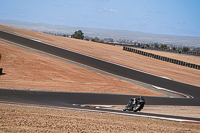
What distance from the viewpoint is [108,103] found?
17.6 meters

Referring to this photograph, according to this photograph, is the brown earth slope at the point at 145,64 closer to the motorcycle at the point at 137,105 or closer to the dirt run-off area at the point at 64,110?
the dirt run-off area at the point at 64,110

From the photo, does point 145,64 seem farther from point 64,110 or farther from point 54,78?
point 64,110

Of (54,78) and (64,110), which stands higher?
(64,110)

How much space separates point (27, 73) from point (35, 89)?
6.19 m

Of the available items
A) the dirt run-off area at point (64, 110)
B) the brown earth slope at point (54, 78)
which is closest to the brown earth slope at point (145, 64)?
the brown earth slope at point (54, 78)

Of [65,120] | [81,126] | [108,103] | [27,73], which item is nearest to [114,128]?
[81,126]

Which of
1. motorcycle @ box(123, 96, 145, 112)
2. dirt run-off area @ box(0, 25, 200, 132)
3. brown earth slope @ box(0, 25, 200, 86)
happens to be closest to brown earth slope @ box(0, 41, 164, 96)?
dirt run-off area @ box(0, 25, 200, 132)

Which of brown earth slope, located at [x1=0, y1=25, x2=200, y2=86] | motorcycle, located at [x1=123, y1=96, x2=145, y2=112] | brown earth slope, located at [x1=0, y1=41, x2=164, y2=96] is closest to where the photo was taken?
motorcycle, located at [x1=123, y1=96, x2=145, y2=112]

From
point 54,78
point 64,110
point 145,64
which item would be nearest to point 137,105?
point 64,110

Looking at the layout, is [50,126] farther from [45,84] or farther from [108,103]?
[45,84]

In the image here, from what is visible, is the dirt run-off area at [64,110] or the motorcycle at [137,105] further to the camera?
the motorcycle at [137,105]

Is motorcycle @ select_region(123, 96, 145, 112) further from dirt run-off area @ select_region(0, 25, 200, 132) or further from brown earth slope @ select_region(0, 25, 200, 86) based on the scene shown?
brown earth slope @ select_region(0, 25, 200, 86)

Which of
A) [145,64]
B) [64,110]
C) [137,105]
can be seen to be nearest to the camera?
[64,110]

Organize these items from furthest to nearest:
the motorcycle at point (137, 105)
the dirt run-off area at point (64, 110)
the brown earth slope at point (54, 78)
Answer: the brown earth slope at point (54, 78)
the motorcycle at point (137, 105)
the dirt run-off area at point (64, 110)
